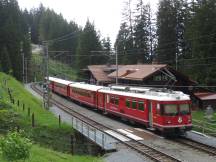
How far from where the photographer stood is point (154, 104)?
27703 millimetres

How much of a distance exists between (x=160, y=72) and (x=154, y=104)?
23.1 metres

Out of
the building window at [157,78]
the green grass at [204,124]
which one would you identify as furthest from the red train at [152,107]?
the building window at [157,78]

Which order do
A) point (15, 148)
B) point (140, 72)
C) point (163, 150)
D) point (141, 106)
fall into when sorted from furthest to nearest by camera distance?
point (140, 72)
point (141, 106)
point (163, 150)
point (15, 148)

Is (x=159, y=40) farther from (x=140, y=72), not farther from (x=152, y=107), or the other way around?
(x=152, y=107)

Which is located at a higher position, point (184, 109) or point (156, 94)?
point (156, 94)

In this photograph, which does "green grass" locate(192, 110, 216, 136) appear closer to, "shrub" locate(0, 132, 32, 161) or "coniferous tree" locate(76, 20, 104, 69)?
"shrub" locate(0, 132, 32, 161)

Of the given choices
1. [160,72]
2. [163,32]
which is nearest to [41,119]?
[160,72]

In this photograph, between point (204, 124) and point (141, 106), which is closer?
point (141, 106)

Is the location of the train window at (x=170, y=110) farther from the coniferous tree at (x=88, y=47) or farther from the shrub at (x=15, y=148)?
the coniferous tree at (x=88, y=47)

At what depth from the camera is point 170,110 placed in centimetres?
2702

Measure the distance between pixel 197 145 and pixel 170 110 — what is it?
3644 mm

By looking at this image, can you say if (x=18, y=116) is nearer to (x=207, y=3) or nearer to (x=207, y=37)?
(x=207, y=37)

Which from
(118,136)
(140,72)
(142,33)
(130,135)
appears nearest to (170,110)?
(130,135)

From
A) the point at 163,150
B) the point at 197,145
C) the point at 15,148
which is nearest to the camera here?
the point at 15,148
